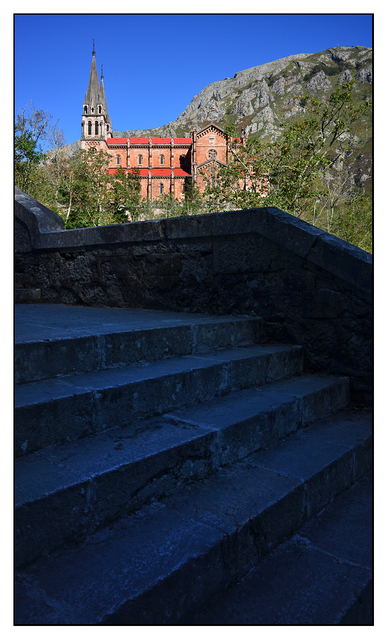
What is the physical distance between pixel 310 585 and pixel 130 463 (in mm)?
848

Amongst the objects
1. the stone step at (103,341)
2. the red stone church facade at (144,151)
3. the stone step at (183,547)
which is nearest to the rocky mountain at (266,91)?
the red stone church facade at (144,151)

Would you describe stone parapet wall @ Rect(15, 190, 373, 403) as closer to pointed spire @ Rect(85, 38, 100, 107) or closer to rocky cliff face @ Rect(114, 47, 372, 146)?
pointed spire @ Rect(85, 38, 100, 107)

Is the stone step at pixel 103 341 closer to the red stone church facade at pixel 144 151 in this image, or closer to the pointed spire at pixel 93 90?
the red stone church facade at pixel 144 151

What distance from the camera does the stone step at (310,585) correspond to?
1.39 m

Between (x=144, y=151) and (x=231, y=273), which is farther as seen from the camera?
(x=144, y=151)

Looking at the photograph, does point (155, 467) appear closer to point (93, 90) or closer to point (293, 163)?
point (293, 163)

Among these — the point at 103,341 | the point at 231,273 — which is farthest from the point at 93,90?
the point at 103,341

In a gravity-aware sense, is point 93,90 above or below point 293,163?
above

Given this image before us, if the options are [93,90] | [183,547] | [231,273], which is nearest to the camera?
[183,547]

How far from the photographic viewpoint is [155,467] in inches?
67.1

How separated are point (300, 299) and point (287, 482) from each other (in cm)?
185

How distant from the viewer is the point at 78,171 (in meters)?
29.1

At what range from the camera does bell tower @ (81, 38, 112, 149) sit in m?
64.1

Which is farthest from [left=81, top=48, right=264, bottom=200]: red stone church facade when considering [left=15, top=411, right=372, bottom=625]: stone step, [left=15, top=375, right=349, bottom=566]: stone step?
[left=15, top=411, right=372, bottom=625]: stone step
